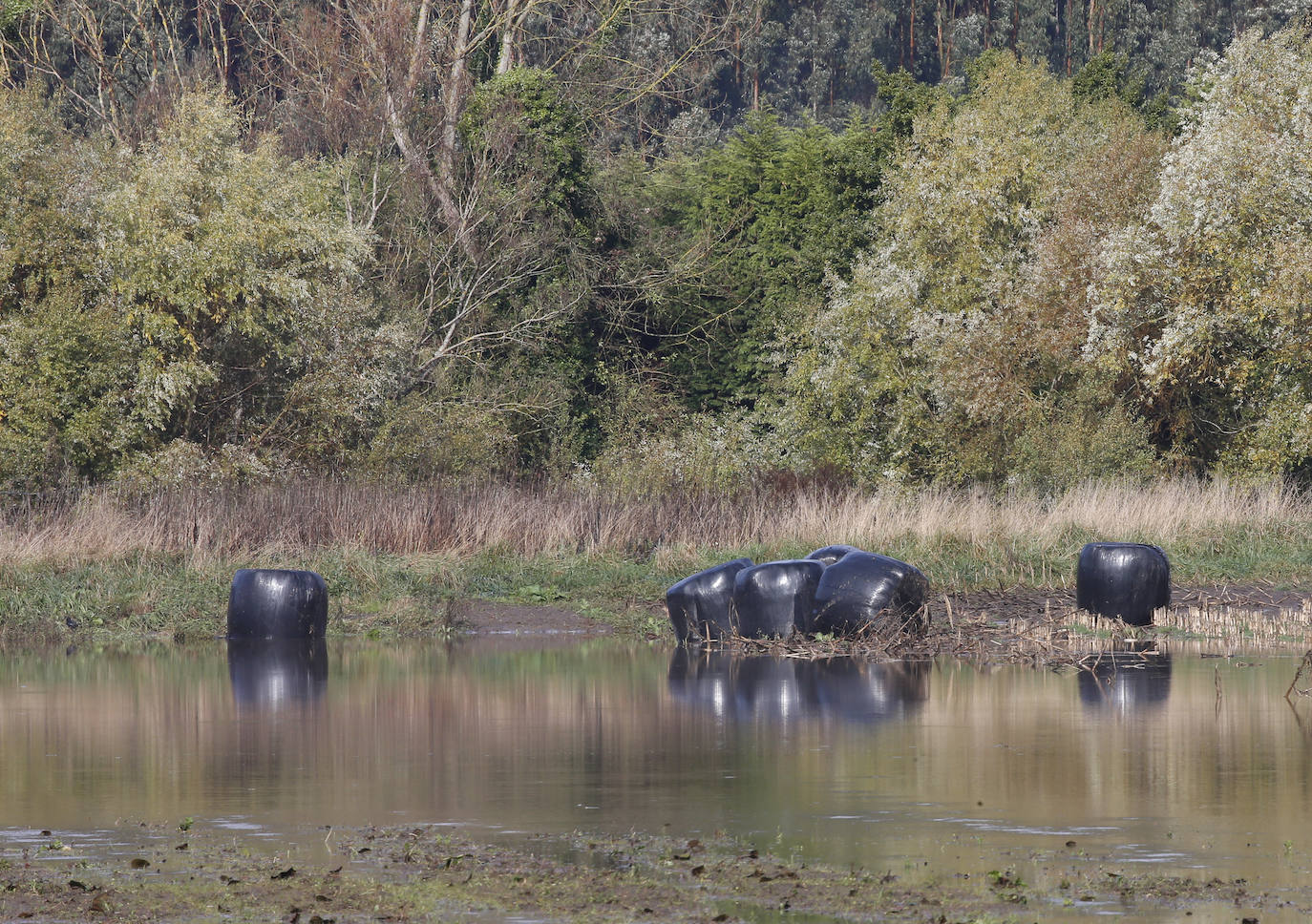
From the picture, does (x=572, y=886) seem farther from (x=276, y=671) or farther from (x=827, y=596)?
(x=827, y=596)

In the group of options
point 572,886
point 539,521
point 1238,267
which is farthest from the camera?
point 1238,267

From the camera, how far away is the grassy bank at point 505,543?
21984 millimetres

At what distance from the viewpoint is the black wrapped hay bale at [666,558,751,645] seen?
1958 cm

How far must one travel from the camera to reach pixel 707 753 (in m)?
12.5

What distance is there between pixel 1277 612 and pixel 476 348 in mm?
25846

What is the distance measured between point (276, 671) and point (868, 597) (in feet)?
19.0

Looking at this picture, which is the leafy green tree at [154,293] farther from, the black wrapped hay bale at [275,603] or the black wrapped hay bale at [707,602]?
the black wrapped hay bale at [707,602]

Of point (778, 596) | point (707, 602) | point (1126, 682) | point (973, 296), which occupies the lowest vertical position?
point (1126, 682)

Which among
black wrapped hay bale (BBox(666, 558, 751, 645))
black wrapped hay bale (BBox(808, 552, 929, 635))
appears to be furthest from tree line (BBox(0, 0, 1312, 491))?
black wrapped hay bale (BBox(808, 552, 929, 635))

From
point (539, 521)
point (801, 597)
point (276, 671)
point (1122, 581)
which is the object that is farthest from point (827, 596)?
point (539, 521)

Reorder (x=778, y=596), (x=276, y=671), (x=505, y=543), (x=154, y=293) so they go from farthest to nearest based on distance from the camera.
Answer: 1. (x=154, y=293)
2. (x=505, y=543)
3. (x=778, y=596)
4. (x=276, y=671)

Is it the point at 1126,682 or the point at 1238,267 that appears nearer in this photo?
the point at 1126,682

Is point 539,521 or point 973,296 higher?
point 973,296

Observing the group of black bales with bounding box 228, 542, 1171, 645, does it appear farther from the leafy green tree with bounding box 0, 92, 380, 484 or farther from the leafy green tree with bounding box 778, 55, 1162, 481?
the leafy green tree with bounding box 778, 55, 1162, 481
